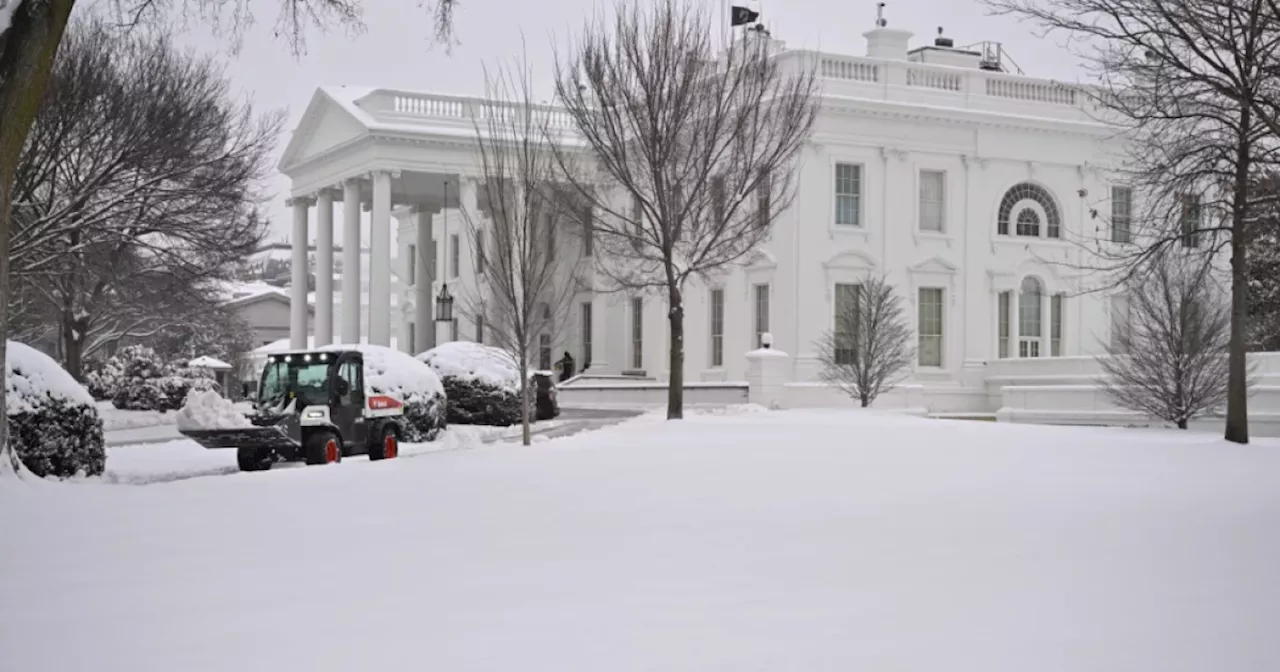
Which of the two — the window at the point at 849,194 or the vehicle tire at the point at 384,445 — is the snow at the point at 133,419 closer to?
the vehicle tire at the point at 384,445

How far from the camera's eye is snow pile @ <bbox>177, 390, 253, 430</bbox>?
19.3 m

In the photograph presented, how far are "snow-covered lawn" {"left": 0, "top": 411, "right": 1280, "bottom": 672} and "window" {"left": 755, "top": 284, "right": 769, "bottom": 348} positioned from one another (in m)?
26.7

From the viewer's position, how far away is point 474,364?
98.7 ft

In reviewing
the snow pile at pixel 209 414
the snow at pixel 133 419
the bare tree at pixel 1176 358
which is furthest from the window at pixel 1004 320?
the snow pile at pixel 209 414

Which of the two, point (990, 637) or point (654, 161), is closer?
point (990, 637)

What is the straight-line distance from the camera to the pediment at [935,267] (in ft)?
142

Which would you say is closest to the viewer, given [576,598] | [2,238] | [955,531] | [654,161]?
[576,598]

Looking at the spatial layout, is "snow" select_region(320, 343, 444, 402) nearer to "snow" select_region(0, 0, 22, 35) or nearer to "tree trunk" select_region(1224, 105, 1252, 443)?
"snow" select_region(0, 0, 22, 35)

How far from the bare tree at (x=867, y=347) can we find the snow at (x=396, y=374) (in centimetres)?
1545

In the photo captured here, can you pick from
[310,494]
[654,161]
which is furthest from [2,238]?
[654,161]

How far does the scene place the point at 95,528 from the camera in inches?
425

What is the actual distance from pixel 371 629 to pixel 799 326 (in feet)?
115

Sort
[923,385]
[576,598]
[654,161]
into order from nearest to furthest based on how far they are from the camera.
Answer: [576,598] < [654,161] < [923,385]

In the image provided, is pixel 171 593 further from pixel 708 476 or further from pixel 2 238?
pixel 708 476
